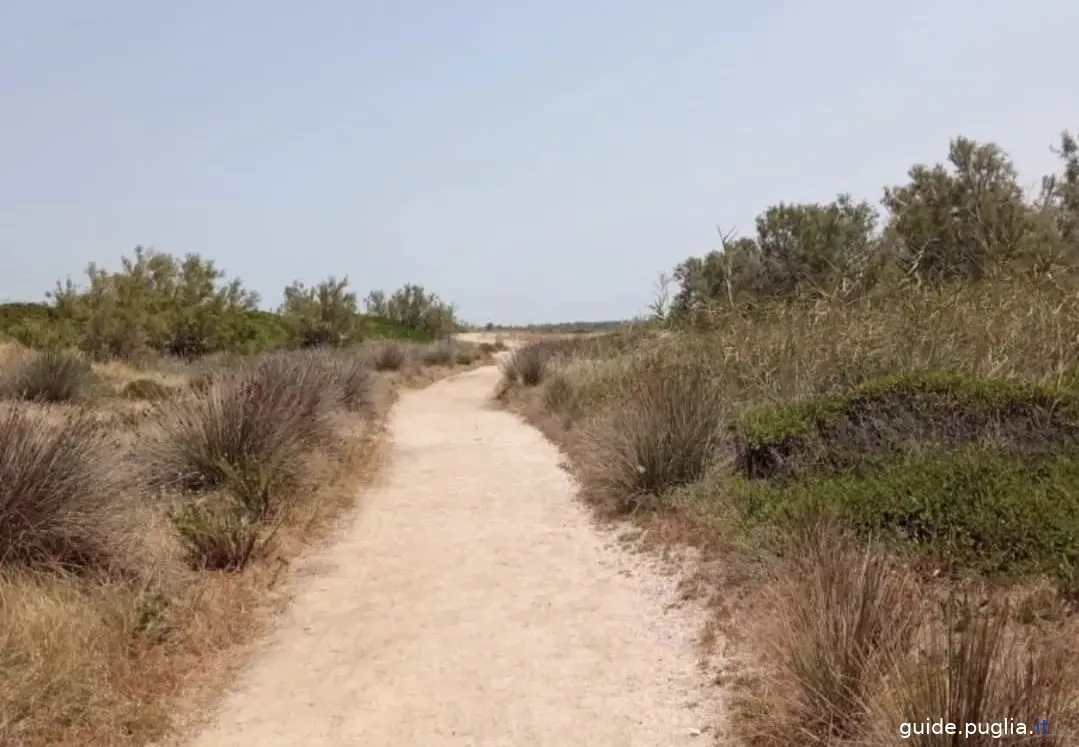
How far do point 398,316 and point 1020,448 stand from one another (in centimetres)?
6156

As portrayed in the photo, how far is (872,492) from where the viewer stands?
5.86 meters

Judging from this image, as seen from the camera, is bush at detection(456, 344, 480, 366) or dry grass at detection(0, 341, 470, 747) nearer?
dry grass at detection(0, 341, 470, 747)

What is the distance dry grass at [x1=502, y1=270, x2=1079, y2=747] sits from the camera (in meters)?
3.39

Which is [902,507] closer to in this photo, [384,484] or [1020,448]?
[1020,448]

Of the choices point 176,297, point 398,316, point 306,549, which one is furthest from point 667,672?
point 398,316

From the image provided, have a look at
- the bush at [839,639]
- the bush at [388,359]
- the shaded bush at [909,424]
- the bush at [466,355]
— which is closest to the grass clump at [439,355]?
the bush at [466,355]

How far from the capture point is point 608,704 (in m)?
4.51

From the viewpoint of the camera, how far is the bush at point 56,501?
17.0ft

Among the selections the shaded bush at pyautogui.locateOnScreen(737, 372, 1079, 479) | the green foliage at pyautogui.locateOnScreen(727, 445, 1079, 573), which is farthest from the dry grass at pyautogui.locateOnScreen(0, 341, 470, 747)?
the shaded bush at pyautogui.locateOnScreen(737, 372, 1079, 479)

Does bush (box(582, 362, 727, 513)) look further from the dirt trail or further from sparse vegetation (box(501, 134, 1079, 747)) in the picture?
the dirt trail

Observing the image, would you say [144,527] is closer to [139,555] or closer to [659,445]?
[139,555]

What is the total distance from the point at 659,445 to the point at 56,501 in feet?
17.2

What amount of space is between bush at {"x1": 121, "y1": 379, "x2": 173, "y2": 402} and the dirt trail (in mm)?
9899

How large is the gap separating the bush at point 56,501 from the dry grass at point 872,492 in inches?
158
